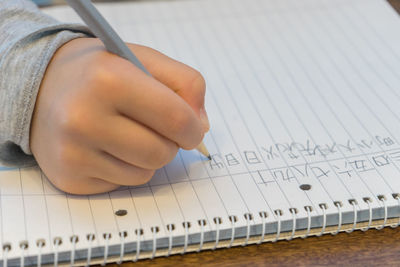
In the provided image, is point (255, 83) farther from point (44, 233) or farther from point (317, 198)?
point (44, 233)

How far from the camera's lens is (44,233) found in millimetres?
456

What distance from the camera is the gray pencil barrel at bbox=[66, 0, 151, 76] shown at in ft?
1.43

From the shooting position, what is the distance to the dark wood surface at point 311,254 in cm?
46

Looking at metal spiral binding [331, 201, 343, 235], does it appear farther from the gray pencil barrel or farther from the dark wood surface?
the gray pencil barrel

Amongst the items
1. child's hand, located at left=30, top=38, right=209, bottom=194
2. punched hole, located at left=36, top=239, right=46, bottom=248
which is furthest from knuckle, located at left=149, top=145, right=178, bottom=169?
punched hole, located at left=36, top=239, right=46, bottom=248

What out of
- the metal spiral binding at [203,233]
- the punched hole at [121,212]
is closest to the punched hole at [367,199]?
the metal spiral binding at [203,233]

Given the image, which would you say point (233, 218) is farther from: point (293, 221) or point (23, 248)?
point (23, 248)

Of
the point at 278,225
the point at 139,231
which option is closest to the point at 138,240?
the point at 139,231

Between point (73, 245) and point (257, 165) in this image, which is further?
point (257, 165)

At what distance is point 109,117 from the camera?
17.7 inches

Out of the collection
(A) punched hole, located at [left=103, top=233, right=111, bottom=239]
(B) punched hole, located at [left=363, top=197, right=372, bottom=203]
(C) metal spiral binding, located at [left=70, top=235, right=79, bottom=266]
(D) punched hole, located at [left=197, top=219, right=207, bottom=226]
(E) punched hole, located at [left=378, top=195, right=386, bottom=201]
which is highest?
(C) metal spiral binding, located at [left=70, top=235, right=79, bottom=266]

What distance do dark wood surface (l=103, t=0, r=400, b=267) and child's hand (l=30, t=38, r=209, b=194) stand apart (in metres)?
0.08

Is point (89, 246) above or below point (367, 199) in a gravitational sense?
above

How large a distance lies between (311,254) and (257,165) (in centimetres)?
11
